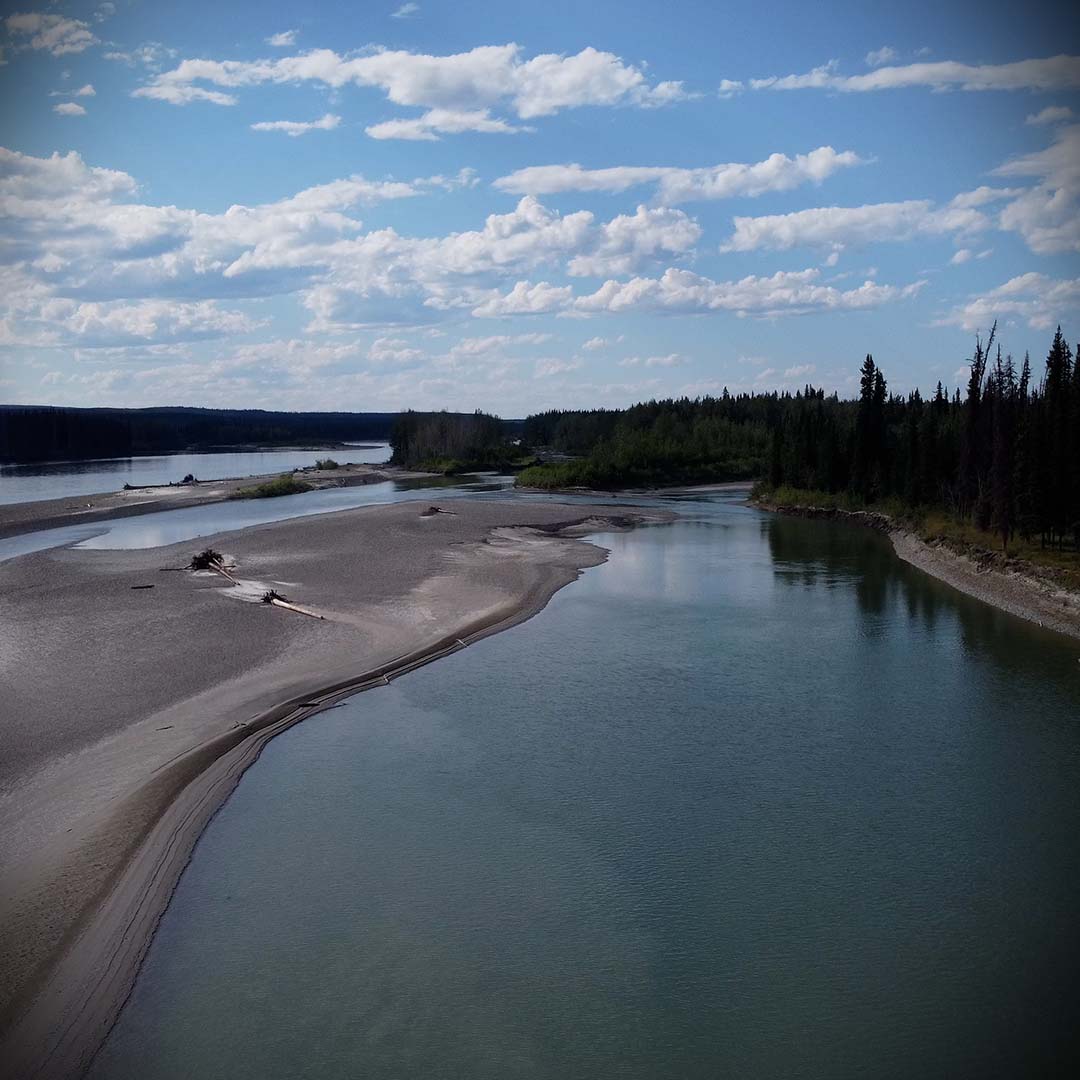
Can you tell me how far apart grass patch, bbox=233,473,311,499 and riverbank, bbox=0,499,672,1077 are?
1199 inches

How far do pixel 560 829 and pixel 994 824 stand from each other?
20.5ft

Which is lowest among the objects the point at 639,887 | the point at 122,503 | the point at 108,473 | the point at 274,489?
the point at 639,887

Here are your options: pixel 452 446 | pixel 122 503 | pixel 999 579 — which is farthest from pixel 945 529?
pixel 452 446

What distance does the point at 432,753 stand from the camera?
17.3 meters

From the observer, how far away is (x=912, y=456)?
56.4m

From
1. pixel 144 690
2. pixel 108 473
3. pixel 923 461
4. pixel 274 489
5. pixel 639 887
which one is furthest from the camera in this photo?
pixel 108 473

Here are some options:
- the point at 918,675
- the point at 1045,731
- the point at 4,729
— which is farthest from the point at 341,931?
the point at 918,675

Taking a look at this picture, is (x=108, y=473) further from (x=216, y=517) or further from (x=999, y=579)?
(x=999, y=579)

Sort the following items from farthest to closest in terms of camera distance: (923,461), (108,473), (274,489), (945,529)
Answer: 1. (108,473)
2. (274,489)
3. (923,461)
4. (945,529)

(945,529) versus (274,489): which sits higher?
(274,489)

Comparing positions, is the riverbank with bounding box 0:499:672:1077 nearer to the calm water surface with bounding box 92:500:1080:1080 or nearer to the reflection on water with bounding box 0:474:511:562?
the calm water surface with bounding box 92:500:1080:1080

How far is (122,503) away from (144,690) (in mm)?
46569

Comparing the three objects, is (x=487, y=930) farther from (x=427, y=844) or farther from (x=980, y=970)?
(x=980, y=970)

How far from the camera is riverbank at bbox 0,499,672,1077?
36.3ft
